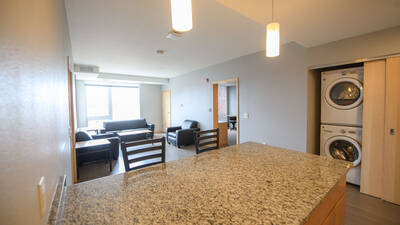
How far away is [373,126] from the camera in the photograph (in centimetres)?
243

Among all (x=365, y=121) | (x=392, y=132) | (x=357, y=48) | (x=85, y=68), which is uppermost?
(x=85, y=68)

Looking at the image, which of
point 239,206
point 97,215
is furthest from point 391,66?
point 97,215

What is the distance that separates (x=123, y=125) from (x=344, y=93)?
6883 millimetres

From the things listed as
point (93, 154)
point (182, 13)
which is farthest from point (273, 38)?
point (93, 154)

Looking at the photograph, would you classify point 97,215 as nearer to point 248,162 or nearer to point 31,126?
point 31,126

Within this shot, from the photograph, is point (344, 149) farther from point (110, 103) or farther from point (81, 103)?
point (81, 103)

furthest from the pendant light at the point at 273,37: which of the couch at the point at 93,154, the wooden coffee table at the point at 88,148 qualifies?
the couch at the point at 93,154

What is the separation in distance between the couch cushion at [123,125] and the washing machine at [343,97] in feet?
20.9

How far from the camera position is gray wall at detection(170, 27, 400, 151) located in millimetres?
2465

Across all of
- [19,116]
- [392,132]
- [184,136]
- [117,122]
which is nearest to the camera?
[19,116]

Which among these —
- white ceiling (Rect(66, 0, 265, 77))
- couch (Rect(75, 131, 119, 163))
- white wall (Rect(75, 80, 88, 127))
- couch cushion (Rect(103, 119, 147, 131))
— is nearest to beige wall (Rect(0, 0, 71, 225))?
white ceiling (Rect(66, 0, 265, 77))

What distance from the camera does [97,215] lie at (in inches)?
30.6

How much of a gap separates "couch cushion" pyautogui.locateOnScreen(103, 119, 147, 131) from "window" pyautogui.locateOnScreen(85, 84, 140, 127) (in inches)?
24.9

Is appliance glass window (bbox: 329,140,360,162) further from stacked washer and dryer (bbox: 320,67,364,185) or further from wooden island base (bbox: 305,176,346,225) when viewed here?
wooden island base (bbox: 305,176,346,225)
